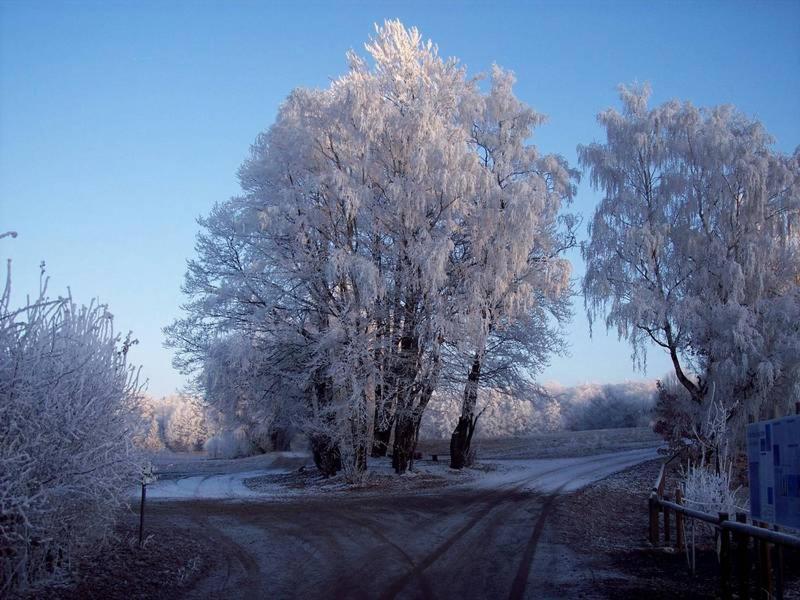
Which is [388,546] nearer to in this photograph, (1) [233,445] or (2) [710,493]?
(2) [710,493]

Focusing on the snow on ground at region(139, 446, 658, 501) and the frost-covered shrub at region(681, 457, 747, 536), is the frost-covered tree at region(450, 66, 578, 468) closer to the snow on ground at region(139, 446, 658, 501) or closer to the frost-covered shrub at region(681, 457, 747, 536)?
the snow on ground at region(139, 446, 658, 501)

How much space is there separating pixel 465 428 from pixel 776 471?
1916 centimetres

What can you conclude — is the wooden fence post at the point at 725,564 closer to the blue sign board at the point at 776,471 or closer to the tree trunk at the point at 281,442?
the blue sign board at the point at 776,471

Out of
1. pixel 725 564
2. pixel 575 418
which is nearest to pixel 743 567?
pixel 725 564

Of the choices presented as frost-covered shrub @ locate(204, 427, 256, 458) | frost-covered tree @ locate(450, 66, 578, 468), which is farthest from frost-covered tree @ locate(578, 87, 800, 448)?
frost-covered shrub @ locate(204, 427, 256, 458)

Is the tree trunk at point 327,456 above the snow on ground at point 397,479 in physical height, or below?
above

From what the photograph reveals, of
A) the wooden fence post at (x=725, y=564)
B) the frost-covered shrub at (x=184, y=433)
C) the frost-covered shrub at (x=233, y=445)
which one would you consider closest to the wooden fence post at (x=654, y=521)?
the wooden fence post at (x=725, y=564)

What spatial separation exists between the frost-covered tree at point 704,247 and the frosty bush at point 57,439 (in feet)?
58.7

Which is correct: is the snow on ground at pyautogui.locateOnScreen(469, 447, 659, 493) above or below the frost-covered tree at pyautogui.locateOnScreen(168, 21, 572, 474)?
below

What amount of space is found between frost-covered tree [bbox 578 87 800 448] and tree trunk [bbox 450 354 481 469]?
15.9 ft

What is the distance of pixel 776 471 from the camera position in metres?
7.91

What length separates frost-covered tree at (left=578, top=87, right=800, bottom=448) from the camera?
21.8m

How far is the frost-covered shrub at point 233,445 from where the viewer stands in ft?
148

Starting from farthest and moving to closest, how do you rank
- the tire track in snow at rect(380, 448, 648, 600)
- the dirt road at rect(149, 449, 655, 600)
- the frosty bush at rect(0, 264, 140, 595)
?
1. the tire track in snow at rect(380, 448, 648, 600)
2. the dirt road at rect(149, 449, 655, 600)
3. the frosty bush at rect(0, 264, 140, 595)
